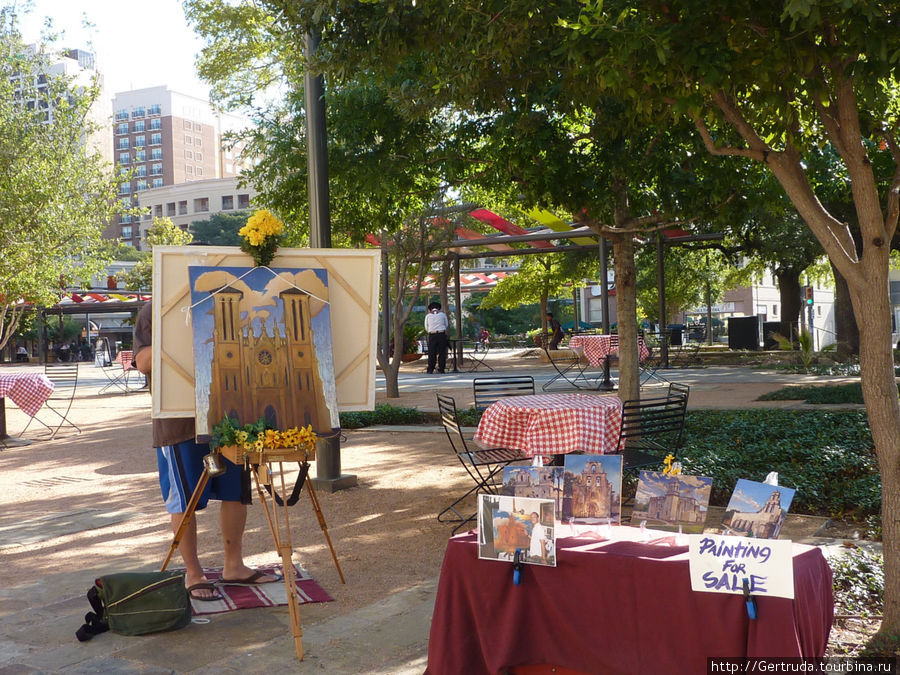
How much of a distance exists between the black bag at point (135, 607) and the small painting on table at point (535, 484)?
182 centimetres

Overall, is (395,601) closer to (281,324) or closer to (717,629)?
(281,324)

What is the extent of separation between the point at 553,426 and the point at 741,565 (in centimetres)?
343

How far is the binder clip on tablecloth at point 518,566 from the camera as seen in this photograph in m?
3.27

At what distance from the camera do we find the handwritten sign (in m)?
2.78

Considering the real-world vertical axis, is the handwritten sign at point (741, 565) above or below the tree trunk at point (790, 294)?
below

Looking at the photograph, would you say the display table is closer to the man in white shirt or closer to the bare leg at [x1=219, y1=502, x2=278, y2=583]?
the bare leg at [x1=219, y1=502, x2=278, y2=583]

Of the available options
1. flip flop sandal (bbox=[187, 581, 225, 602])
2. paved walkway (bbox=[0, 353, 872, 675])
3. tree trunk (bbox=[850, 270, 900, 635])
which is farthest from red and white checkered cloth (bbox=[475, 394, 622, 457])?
tree trunk (bbox=[850, 270, 900, 635])

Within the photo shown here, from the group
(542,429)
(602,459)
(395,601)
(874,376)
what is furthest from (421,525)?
(874,376)

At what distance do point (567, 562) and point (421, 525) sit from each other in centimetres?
334

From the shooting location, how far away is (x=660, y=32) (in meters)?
3.85

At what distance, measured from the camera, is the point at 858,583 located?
4.41m

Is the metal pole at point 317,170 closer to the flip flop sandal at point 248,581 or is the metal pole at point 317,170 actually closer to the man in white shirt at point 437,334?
the flip flop sandal at point 248,581

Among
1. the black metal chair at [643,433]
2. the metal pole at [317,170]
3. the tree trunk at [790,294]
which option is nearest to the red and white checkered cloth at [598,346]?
the black metal chair at [643,433]

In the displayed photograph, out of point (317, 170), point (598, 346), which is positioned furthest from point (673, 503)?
point (598, 346)
